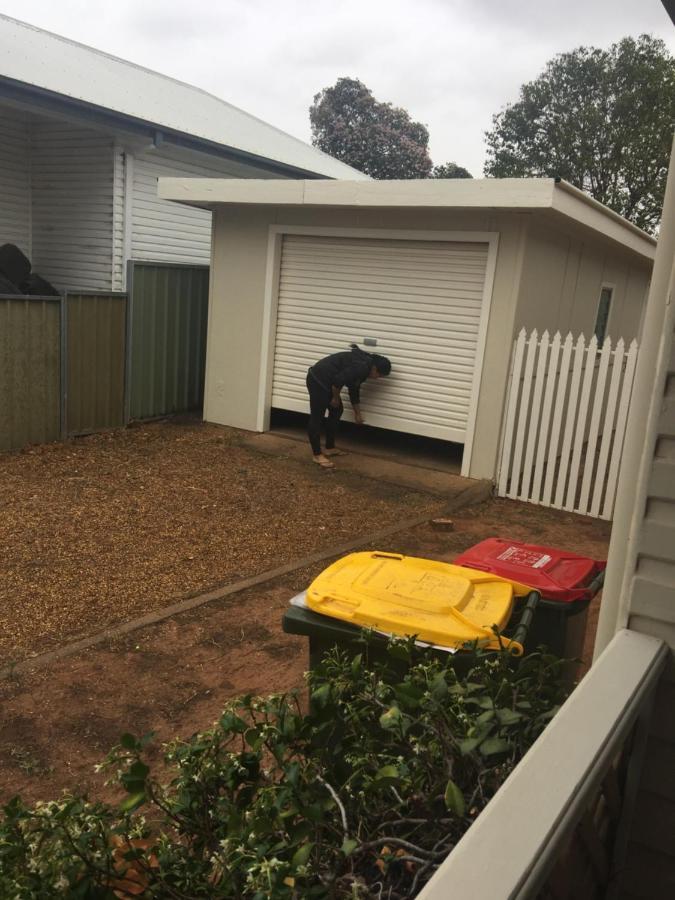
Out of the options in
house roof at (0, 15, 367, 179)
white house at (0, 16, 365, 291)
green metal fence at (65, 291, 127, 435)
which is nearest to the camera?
green metal fence at (65, 291, 127, 435)

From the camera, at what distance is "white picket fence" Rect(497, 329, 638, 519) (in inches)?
306

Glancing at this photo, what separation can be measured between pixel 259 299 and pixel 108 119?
3.85 meters

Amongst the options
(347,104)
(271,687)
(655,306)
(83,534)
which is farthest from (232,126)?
(347,104)

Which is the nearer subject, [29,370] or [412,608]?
[412,608]

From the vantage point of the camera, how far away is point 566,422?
A: 8.16 metres

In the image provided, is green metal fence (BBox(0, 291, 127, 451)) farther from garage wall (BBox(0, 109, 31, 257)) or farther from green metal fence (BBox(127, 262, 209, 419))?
garage wall (BBox(0, 109, 31, 257))

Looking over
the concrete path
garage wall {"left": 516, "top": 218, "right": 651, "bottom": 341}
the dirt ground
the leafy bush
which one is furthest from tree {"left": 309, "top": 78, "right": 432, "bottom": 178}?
the leafy bush

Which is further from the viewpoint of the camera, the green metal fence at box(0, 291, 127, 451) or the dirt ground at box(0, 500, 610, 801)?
the green metal fence at box(0, 291, 127, 451)

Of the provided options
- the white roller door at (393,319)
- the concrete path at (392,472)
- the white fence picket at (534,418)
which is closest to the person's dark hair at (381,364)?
the white roller door at (393,319)

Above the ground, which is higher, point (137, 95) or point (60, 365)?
point (137, 95)

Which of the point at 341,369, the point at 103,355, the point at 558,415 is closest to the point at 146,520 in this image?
the point at 341,369

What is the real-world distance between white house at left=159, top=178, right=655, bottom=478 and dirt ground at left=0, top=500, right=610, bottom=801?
409cm

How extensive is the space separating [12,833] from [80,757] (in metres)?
2.08

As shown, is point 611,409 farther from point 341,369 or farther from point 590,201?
point 341,369
